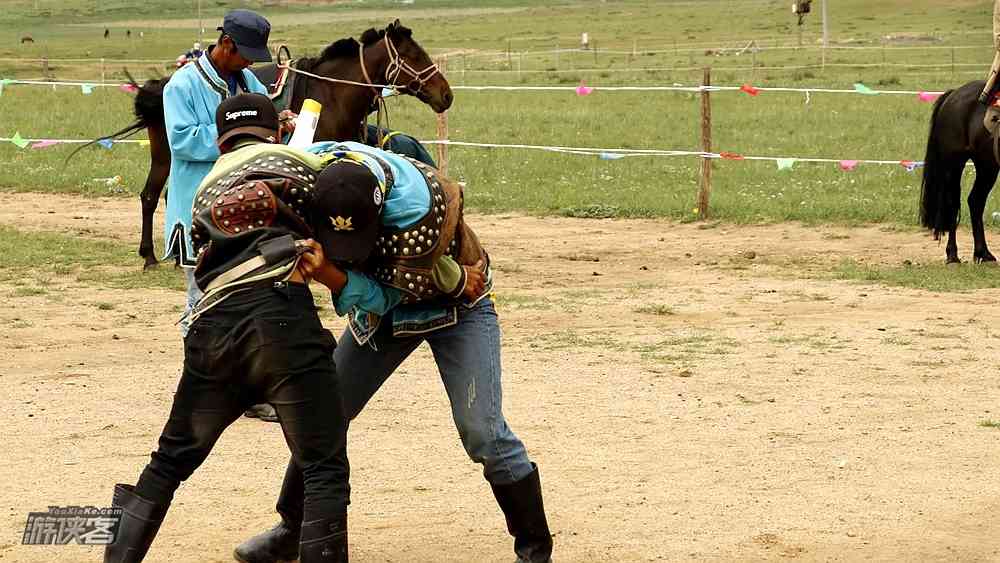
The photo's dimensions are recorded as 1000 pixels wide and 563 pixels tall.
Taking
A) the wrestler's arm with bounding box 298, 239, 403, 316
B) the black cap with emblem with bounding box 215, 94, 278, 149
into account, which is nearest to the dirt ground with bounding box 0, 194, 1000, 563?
the wrestler's arm with bounding box 298, 239, 403, 316

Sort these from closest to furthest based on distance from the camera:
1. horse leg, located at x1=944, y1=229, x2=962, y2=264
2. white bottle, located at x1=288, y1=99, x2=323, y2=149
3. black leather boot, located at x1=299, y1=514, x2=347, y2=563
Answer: black leather boot, located at x1=299, y1=514, x2=347, y2=563, white bottle, located at x1=288, y1=99, x2=323, y2=149, horse leg, located at x1=944, y1=229, x2=962, y2=264

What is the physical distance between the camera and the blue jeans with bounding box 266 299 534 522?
4.29m

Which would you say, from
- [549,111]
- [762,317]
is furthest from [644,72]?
[762,317]

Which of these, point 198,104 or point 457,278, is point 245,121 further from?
point 198,104

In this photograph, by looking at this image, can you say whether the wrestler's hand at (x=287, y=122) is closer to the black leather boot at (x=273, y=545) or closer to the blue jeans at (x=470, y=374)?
the blue jeans at (x=470, y=374)

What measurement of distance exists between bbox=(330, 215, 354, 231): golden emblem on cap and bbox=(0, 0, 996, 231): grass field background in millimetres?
8549

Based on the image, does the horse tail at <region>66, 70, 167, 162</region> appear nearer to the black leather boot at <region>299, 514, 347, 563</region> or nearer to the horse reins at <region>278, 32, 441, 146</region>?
the horse reins at <region>278, 32, 441, 146</region>

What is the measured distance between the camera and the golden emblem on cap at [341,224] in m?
3.77

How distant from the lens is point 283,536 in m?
4.62

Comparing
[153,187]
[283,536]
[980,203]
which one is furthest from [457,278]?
[980,203]

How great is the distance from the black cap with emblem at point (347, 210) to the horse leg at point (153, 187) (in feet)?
24.4

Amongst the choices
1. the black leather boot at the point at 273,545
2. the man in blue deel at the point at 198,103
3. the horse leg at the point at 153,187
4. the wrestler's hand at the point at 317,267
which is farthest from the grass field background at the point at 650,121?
the wrestler's hand at the point at 317,267

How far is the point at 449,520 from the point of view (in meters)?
5.14

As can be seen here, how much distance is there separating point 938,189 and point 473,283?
8020 millimetres
